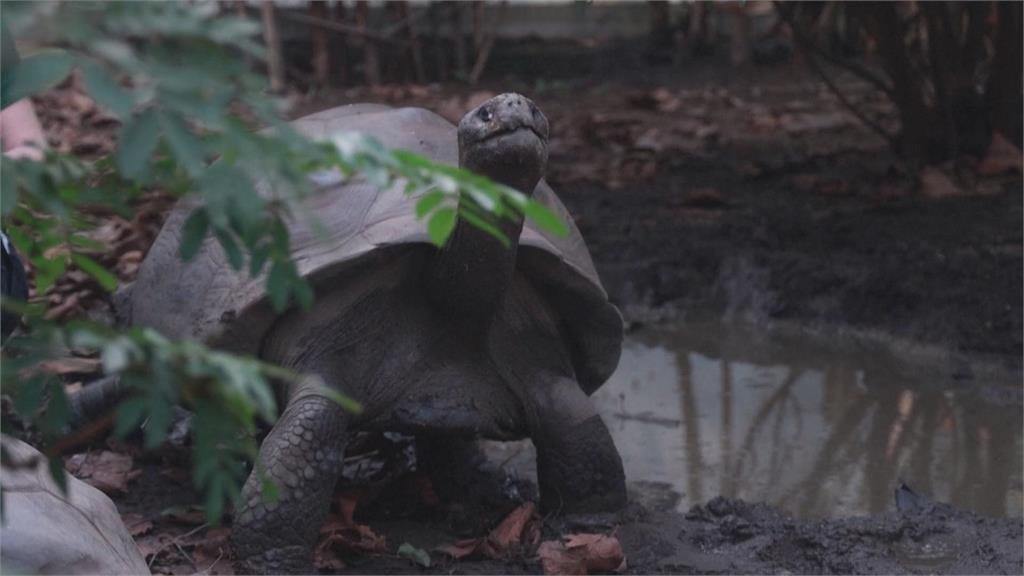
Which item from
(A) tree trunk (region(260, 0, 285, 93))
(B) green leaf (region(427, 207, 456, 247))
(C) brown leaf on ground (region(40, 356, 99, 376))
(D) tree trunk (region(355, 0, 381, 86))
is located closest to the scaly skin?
(C) brown leaf on ground (region(40, 356, 99, 376))

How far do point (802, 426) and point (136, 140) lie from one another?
3.26 meters

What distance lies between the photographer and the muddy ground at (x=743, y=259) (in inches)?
117

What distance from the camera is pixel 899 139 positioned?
6527 mm

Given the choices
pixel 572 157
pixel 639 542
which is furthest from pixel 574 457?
pixel 572 157

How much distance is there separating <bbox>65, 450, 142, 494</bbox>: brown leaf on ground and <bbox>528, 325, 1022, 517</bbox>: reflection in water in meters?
1.25

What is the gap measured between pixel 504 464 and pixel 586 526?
0.62 meters

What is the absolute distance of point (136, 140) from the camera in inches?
42.4

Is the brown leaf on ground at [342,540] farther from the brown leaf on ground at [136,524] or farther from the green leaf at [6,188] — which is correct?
the green leaf at [6,188]

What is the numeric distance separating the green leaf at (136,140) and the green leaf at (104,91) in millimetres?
25

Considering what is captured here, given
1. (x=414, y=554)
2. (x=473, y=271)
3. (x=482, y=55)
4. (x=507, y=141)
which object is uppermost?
(x=507, y=141)

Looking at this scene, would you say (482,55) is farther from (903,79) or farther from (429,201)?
(429,201)

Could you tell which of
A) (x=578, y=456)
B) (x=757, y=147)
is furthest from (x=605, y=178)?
(x=578, y=456)

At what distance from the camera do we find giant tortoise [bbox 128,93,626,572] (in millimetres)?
2857

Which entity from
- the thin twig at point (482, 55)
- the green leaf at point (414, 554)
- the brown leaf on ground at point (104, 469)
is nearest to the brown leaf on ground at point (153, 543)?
the brown leaf on ground at point (104, 469)
